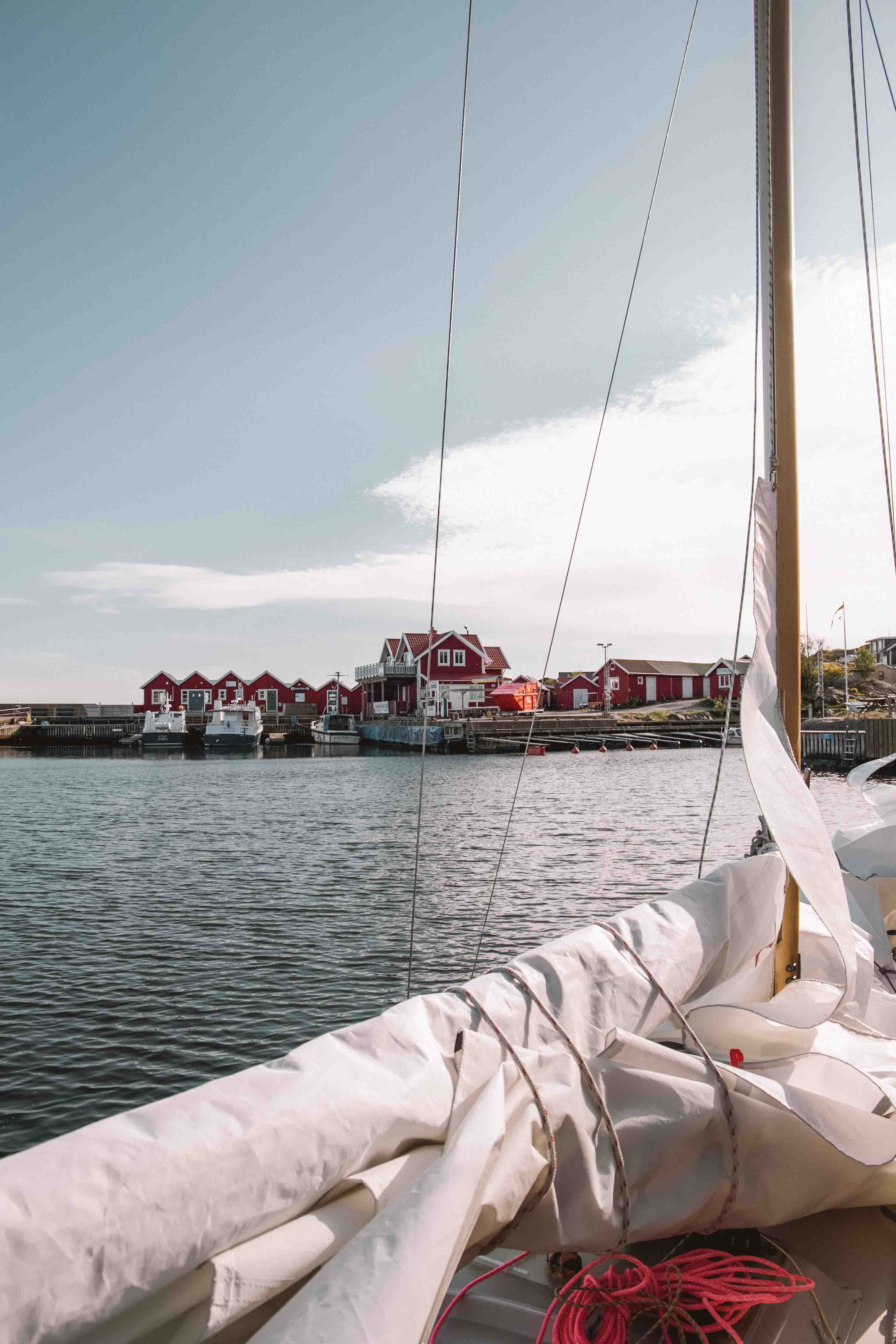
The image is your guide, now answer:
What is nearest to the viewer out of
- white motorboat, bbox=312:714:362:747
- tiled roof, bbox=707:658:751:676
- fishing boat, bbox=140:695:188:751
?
tiled roof, bbox=707:658:751:676

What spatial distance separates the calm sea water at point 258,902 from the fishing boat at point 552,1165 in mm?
5819

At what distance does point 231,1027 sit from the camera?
8844 mm

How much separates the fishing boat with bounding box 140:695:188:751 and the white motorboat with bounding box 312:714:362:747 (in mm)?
11256

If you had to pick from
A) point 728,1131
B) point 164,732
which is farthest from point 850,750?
point 164,732

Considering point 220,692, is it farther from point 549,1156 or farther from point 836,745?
point 549,1156

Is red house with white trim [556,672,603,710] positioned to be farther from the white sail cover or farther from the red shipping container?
the white sail cover

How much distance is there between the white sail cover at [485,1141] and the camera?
1390 millimetres

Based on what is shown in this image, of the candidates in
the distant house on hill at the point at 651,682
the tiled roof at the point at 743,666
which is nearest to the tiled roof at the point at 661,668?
the distant house on hill at the point at 651,682

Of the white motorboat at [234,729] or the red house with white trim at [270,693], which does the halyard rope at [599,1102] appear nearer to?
the white motorboat at [234,729]

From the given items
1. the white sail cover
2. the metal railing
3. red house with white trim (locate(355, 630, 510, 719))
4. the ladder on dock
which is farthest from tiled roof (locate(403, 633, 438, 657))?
the white sail cover

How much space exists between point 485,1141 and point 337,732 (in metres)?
70.6

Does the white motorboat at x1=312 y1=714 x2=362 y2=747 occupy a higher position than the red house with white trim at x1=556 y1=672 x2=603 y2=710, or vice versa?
the red house with white trim at x1=556 y1=672 x2=603 y2=710

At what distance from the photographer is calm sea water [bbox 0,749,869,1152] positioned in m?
8.39

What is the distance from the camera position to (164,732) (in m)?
70.9
